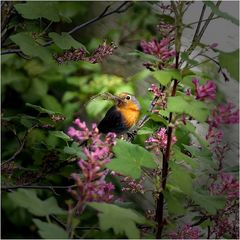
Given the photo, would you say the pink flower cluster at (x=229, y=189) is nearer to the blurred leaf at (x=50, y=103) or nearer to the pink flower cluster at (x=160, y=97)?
the pink flower cluster at (x=160, y=97)

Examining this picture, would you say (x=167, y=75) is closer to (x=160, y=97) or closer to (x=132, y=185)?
(x=160, y=97)

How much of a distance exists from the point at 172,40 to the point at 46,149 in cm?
45

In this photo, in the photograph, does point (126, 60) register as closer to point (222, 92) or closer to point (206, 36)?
point (222, 92)

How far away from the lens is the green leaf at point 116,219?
2.52 ft

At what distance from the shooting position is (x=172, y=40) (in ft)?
3.56

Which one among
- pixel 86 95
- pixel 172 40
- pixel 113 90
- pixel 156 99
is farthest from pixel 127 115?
pixel 86 95

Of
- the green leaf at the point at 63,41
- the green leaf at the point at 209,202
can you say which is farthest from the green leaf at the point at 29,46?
the green leaf at the point at 209,202

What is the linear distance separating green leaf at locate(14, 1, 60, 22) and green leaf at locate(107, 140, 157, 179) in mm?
348

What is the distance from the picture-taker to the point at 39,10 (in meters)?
1.11

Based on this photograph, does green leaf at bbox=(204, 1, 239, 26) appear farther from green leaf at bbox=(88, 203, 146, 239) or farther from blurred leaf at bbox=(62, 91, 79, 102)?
blurred leaf at bbox=(62, 91, 79, 102)

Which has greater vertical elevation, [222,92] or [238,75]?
[238,75]

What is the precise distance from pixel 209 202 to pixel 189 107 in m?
0.22

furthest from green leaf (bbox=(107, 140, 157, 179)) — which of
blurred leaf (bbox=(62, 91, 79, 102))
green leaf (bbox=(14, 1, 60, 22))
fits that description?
blurred leaf (bbox=(62, 91, 79, 102))

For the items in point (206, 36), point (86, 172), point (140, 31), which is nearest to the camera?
point (86, 172)
